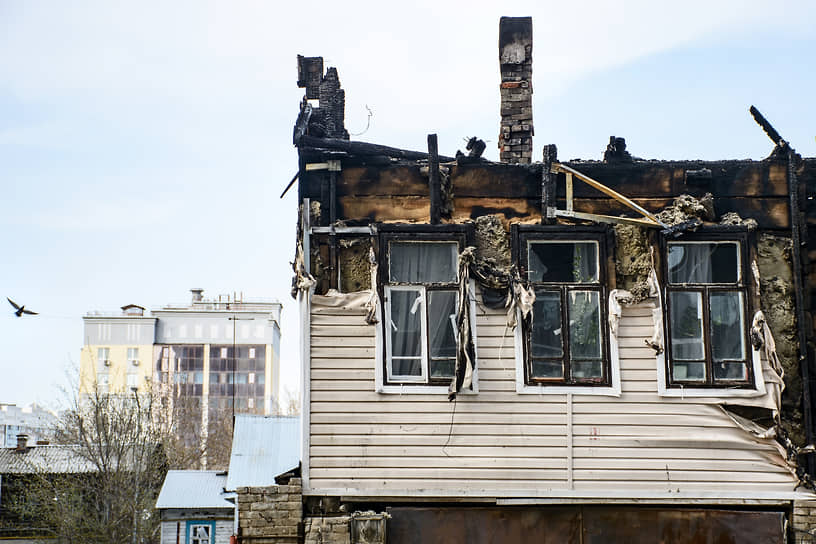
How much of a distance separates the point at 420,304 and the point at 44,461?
41158 mm

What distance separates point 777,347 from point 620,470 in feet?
7.30

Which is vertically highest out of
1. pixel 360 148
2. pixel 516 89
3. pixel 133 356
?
pixel 516 89

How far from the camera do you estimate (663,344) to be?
33.4 feet

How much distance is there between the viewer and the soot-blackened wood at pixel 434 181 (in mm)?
10438

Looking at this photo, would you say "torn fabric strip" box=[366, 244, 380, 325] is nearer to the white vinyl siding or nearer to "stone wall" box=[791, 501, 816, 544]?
the white vinyl siding

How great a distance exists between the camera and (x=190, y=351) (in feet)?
337

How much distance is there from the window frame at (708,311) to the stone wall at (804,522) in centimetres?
123

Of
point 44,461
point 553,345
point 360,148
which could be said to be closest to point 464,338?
point 553,345

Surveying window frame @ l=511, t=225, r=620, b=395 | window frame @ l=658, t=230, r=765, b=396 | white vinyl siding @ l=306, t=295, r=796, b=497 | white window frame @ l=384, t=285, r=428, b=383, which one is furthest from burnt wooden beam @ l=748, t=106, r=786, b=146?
white window frame @ l=384, t=285, r=428, b=383

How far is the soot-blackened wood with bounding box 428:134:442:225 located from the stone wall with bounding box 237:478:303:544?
3.15 m

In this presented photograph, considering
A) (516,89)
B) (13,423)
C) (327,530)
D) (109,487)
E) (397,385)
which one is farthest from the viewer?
(13,423)

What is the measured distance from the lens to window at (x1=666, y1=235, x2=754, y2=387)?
10.3 m

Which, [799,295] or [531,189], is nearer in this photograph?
[799,295]

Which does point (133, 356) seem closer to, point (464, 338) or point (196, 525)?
point (196, 525)
